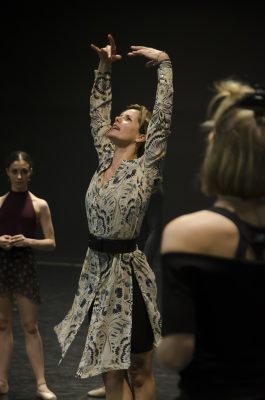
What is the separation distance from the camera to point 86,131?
31.9ft

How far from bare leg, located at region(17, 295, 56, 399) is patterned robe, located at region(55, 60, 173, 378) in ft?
2.88

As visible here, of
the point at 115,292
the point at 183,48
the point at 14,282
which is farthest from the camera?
the point at 183,48

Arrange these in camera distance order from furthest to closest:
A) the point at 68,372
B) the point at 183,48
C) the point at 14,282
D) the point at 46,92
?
the point at 46,92 → the point at 183,48 → the point at 68,372 → the point at 14,282

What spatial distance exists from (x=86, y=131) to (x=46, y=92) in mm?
642

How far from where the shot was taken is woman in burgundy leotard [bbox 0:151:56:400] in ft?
→ 15.7

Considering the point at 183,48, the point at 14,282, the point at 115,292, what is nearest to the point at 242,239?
the point at 115,292

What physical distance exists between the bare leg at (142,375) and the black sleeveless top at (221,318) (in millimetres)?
2075

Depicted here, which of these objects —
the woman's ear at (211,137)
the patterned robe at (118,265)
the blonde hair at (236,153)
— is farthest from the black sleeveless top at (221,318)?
the patterned robe at (118,265)

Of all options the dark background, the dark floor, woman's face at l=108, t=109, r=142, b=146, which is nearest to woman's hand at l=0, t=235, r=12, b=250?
the dark floor

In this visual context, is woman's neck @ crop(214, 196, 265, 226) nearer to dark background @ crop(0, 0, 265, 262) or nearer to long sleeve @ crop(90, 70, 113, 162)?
long sleeve @ crop(90, 70, 113, 162)

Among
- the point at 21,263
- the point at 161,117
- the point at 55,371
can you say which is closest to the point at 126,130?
the point at 161,117

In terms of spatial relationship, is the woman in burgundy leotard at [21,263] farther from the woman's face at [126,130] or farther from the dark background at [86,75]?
the dark background at [86,75]

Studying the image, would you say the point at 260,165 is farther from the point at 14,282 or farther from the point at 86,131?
the point at 86,131

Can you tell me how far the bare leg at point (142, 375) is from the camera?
3.88m
